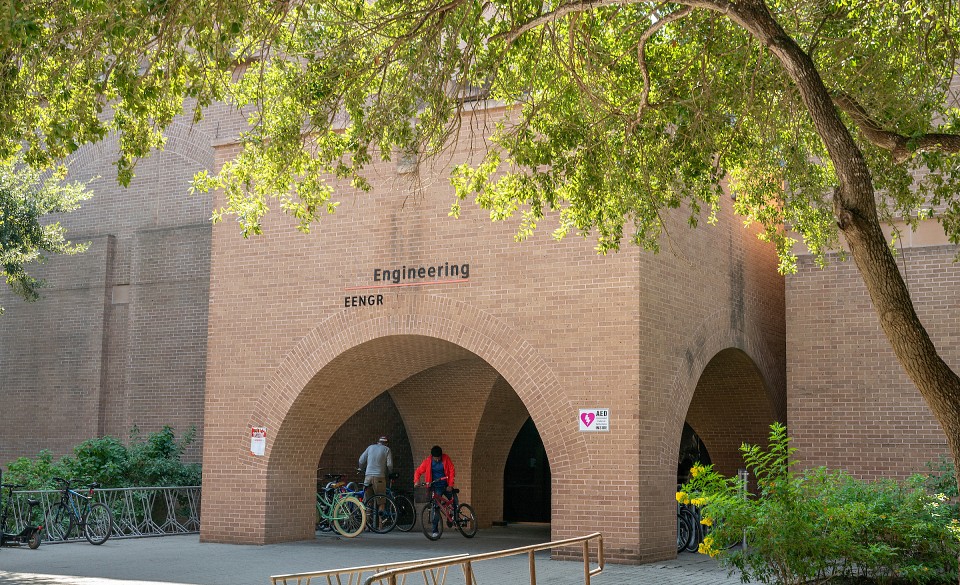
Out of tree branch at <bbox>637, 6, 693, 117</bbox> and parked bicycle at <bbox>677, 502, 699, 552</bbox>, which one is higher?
tree branch at <bbox>637, 6, 693, 117</bbox>

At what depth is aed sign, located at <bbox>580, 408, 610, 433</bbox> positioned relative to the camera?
14.6 meters

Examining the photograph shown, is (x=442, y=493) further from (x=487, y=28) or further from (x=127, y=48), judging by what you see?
(x=127, y=48)

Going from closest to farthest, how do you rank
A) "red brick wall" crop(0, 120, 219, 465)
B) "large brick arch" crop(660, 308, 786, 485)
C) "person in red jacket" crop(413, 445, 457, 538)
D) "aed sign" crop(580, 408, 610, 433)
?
"aed sign" crop(580, 408, 610, 433) → "large brick arch" crop(660, 308, 786, 485) → "person in red jacket" crop(413, 445, 457, 538) → "red brick wall" crop(0, 120, 219, 465)

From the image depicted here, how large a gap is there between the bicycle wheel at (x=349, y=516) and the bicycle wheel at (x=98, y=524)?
3.60 metres

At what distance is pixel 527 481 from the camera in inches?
946

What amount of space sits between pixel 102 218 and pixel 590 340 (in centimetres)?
1353

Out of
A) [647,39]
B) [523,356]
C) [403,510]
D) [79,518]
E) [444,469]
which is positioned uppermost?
[647,39]

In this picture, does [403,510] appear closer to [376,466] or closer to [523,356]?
[376,466]

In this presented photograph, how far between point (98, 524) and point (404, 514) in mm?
5981

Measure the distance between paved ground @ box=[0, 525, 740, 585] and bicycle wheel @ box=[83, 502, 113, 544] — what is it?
16cm

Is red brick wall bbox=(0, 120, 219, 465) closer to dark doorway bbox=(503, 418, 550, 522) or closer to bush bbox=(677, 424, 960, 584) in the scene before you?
dark doorway bbox=(503, 418, 550, 522)

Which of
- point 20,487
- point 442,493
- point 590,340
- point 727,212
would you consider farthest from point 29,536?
point 727,212

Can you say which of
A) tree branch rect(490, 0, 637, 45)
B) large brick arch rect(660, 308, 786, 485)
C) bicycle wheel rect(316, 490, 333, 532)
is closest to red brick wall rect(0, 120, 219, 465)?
bicycle wheel rect(316, 490, 333, 532)

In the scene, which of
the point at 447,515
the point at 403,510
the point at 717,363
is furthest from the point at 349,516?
the point at 717,363
